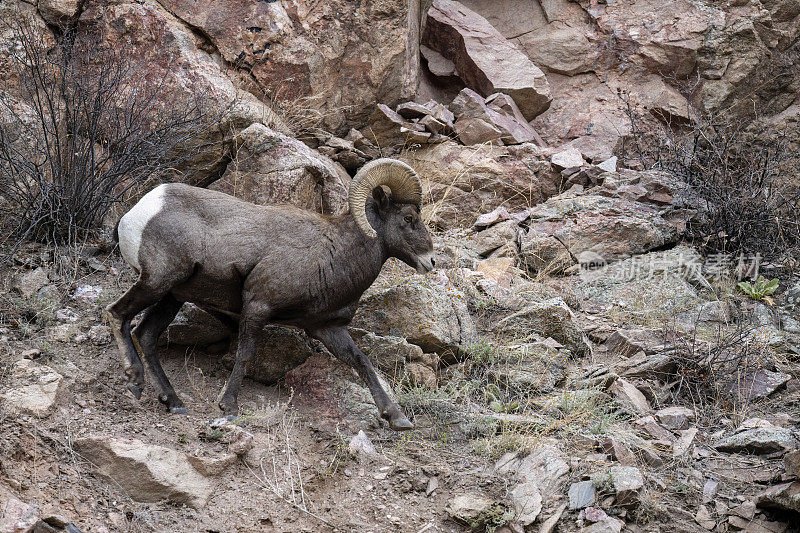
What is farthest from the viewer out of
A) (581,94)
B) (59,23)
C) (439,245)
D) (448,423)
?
(581,94)

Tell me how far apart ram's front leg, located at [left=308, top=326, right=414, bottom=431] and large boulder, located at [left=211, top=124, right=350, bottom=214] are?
6.50 ft

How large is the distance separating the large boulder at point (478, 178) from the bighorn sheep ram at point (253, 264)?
3.59 metres

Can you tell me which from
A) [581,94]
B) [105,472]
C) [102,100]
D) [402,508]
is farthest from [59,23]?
[581,94]

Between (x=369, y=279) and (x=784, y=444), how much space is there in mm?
3253

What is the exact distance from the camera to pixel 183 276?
17.4 ft

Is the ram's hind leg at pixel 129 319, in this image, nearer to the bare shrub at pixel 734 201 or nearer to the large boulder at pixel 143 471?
the large boulder at pixel 143 471

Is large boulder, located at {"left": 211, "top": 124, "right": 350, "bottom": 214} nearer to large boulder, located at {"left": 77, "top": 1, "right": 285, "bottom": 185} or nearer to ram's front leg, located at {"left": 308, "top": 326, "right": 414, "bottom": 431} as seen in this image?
large boulder, located at {"left": 77, "top": 1, "right": 285, "bottom": 185}

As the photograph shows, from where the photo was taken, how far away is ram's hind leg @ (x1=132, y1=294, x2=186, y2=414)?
5.25 m

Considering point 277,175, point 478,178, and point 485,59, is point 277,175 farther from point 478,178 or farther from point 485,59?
point 485,59

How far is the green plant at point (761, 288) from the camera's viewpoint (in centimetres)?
807

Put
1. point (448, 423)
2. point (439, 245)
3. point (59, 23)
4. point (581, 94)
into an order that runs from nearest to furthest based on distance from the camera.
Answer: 1. point (448, 423)
2. point (59, 23)
3. point (439, 245)
4. point (581, 94)

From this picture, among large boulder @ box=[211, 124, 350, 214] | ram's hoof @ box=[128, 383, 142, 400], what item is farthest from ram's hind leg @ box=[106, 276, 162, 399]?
large boulder @ box=[211, 124, 350, 214]

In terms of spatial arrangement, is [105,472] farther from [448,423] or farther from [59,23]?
[59,23]

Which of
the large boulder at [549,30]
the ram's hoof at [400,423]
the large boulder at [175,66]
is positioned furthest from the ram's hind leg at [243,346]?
the large boulder at [549,30]
